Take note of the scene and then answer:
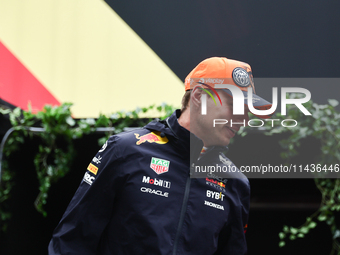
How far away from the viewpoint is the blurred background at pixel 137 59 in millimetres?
3060

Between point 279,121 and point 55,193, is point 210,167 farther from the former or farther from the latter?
point 55,193

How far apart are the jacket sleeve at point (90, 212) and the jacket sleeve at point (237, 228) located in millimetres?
544

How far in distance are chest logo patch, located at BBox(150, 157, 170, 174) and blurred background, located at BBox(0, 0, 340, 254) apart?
178 centimetres

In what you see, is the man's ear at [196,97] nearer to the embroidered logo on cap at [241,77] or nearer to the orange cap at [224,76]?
the orange cap at [224,76]

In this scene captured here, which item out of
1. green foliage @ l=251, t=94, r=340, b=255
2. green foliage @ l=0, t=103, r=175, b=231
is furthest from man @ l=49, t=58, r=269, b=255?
green foliage @ l=0, t=103, r=175, b=231

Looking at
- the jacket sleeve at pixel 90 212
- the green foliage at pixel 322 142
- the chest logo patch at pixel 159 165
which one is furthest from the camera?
the green foliage at pixel 322 142

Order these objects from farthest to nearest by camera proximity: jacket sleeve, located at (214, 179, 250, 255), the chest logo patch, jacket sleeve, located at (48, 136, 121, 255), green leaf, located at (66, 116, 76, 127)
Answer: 1. green leaf, located at (66, 116, 76, 127)
2. jacket sleeve, located at (214, 179, 250, 255)
3. the chest logo patch
4. jacket sleeve, located at (48, 136, 121, 255)

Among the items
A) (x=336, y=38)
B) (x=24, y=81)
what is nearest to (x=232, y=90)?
(x=336, y=38)

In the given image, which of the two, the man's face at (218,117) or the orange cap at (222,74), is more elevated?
the orange cap at (222,74)

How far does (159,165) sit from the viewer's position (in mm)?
1363

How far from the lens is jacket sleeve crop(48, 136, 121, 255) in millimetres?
1236

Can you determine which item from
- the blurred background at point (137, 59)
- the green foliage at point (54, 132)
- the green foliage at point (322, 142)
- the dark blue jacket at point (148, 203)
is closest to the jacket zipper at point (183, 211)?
the dark blue jacket at point (148, 203)

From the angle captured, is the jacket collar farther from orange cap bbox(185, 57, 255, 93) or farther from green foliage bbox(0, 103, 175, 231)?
green foliage bbox(0, 103, 175, 231)

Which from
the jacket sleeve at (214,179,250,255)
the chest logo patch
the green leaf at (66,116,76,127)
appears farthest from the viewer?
the green leaf at (66,116,76,127)
